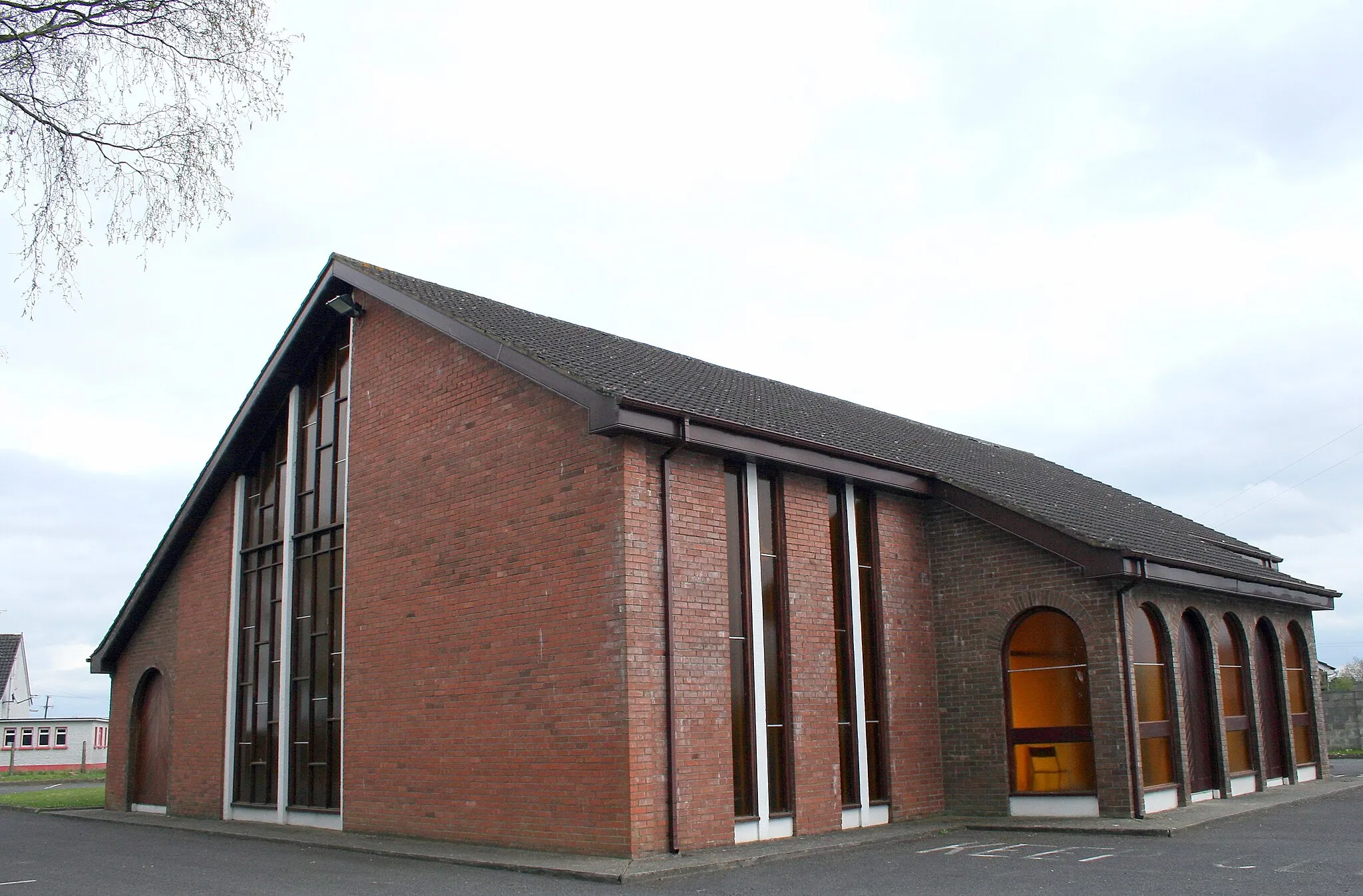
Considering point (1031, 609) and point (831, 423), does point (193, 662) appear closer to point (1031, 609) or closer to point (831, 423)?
point (831, 423)

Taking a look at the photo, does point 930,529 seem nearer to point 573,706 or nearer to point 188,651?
point 573,706

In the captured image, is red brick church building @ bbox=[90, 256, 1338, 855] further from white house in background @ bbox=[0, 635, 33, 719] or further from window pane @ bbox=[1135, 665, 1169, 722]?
white house in background @ bbox=[0, 635, 33, 719]

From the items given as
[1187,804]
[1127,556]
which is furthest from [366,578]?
[1187,804]

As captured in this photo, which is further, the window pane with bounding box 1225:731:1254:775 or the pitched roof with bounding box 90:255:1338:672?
the window pane with bounding box 1225:731:1254:775

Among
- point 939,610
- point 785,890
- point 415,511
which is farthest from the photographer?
point 939,610

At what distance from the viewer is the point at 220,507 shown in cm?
1888

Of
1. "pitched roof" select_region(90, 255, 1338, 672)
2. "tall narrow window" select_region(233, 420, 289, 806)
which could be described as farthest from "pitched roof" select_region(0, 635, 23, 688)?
"tall narrow window" select_region(233, 420, 289, 806)

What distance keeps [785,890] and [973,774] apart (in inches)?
225

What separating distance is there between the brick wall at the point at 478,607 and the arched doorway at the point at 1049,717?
5767 mm

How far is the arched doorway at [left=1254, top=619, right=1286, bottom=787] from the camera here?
1780 cm

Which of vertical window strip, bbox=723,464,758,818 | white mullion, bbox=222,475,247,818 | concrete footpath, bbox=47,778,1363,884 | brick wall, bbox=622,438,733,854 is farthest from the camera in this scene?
white mullion, bbox=222,475,247,818

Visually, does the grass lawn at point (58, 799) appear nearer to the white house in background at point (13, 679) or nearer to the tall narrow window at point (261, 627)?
the tall narrow window at point (261, 627)

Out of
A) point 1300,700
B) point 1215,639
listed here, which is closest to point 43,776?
point 1215,639

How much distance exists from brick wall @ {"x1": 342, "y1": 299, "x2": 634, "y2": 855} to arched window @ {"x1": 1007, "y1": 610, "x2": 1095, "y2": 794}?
5.79m
